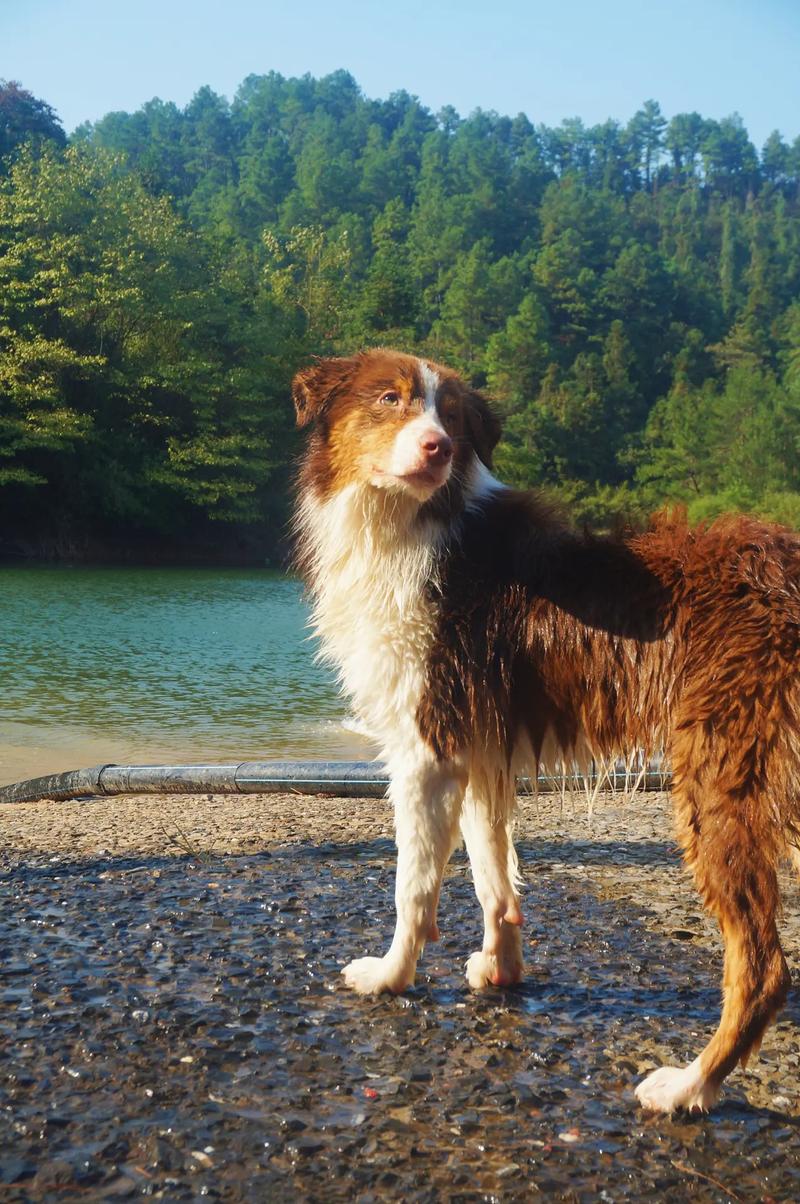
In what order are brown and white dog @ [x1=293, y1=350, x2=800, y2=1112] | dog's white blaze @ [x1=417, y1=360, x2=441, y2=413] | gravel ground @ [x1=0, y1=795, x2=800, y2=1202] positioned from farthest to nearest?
dog's white blaze @ [x1=417, y1=360, x2=441, y2=413], brown and white dog @ [x1=293, y1=350, x2=800, y2=1112], gravel ground @ [x1=0, y1=795, x2=800, y2=1202]

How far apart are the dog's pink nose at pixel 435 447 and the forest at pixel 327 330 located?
560 mm

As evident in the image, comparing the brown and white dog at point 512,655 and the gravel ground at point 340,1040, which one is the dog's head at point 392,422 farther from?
the gravel ground at point 340,1040

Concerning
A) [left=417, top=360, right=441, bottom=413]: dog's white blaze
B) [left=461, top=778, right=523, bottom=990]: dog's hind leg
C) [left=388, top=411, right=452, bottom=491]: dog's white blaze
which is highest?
[left=417, top=360, right=441, bottom=413]: dog's white blaze

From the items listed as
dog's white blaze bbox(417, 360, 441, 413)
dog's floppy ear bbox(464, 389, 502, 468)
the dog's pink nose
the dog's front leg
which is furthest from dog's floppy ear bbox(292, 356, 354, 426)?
the dog's front leg

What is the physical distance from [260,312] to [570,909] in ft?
166

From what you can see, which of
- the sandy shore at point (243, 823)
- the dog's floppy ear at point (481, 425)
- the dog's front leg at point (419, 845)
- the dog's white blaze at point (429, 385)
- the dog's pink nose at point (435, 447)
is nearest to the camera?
the dog's front leg at point (419, 845)

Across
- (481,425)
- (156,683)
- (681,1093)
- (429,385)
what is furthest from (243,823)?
(156,683)

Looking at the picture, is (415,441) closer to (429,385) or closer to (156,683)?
(429,385)

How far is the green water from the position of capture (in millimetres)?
12047

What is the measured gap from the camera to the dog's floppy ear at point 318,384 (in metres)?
4.22

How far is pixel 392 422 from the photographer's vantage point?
3.92 meters

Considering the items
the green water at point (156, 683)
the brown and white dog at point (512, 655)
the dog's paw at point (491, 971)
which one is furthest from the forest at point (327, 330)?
the green water at point (156, 683)

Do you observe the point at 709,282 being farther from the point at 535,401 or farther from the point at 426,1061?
the point at 426,1061

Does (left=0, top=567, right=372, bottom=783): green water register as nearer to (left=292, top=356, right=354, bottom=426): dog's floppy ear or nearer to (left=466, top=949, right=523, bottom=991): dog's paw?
(left=292, top=356, right=354, bottom=426): dog's floppy ear
